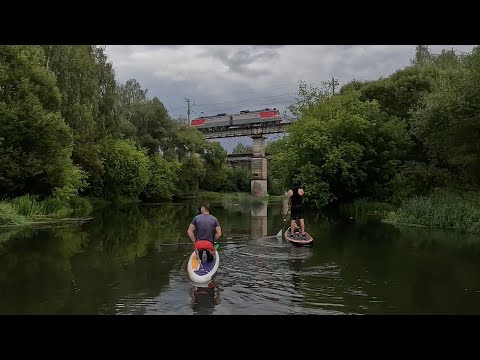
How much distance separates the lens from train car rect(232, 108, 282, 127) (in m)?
72.9

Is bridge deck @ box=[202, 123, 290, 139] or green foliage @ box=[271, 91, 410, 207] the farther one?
bridge deck @ box=[202, 123, 290, 139]

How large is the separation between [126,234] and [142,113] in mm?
41531

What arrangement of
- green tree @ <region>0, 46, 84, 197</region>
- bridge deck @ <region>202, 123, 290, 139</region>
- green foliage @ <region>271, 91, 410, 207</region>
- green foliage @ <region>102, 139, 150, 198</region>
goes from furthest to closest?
bridge deck @ <region>202, 123, 290, 139</region>
green foliage @ <region>102, 139, 150, 198</region>
green foliage @ <region>271, 91, 410, 207</region>
green tree @ <region>0, 46, 84, 197</region>

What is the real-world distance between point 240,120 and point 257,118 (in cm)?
357

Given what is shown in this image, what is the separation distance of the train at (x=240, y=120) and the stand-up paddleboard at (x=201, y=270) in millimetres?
61581

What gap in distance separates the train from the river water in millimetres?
53957

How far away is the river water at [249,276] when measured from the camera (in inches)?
363

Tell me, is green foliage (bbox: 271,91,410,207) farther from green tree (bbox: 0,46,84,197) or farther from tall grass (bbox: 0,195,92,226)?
green tree (bbox: 0,46,84,197)

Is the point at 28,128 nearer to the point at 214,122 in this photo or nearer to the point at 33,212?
the point at 33,212

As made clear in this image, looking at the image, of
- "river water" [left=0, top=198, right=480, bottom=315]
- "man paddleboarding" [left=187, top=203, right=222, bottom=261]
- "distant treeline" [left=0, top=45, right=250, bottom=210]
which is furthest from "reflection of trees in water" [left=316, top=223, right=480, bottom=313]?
"distant treeline" [left=0, top=45, right=250, bottom=210]
